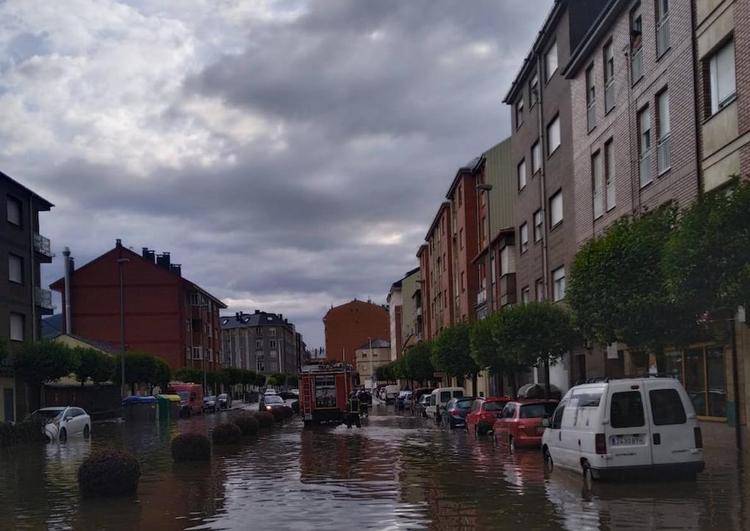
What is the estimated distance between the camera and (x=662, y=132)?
23.3 metres

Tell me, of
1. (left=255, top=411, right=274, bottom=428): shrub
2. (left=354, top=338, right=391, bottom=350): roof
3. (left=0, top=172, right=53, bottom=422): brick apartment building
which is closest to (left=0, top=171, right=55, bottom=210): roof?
(left=0, top=172, right=53, bottom=422): brick apartment building

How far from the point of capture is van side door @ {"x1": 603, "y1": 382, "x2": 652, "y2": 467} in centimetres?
1406

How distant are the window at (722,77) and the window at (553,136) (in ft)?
47.0

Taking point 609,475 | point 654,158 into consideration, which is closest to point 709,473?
point 609,475

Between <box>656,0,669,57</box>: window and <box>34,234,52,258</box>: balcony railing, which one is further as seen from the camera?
<box>34,234,52,258</box>: balcony railing

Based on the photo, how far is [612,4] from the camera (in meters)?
26.3

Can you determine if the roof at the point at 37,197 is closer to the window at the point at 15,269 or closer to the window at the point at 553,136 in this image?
the window at the point at 15,269

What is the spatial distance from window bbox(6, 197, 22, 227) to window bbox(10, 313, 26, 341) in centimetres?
485

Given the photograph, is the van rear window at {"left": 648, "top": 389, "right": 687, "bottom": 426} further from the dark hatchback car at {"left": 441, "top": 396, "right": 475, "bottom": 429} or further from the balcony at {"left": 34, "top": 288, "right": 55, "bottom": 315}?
the balcony at {"left": 34, "top": 288, "right": 55, "bottom": 315}

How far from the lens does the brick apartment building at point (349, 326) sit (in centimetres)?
17400

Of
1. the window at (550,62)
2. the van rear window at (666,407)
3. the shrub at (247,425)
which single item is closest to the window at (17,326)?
the shrub at (247,425)

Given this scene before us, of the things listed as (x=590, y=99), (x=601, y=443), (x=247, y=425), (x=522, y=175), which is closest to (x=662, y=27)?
(x=590, y=99)

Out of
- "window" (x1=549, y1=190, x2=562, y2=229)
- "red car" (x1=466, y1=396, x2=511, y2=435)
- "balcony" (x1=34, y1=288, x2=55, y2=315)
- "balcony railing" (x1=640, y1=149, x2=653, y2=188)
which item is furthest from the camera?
"balcony" (x1=34, y1=288, x2=55, y2=315)

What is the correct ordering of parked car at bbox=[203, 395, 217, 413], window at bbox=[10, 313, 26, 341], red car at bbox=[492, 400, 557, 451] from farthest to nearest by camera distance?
1. parked car at bbox=[203, 395, 217, 413]
2. window at bbox=[10, 313, 26, 341]
3. red car at bbox=[492, 400, 557, 451]
